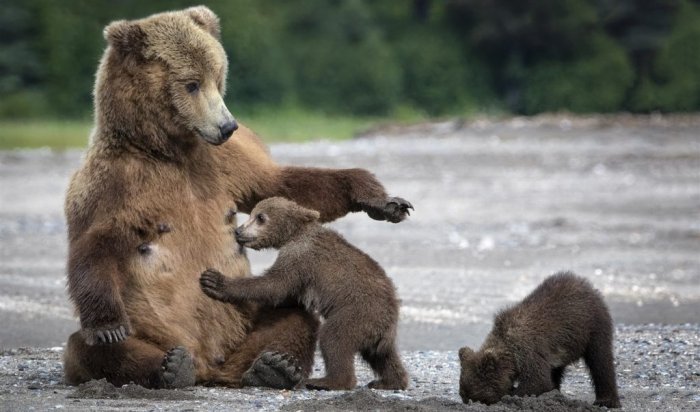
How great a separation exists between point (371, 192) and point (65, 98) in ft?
82.4

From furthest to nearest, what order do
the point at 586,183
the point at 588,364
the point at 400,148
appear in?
the point at 400,148, the point at 586,183, the point at 588,364

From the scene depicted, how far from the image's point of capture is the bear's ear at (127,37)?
22.7 feet

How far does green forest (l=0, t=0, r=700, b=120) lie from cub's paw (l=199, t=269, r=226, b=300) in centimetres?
2366

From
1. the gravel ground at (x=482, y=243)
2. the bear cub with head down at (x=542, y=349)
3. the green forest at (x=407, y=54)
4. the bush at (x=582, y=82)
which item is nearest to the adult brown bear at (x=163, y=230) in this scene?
the gravel ground at (x=482, y=243)

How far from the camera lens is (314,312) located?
23.3ft

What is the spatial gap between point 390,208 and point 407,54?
26.0 meters

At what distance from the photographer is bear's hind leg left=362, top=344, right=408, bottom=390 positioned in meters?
6.98

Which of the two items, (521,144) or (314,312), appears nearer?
(314,312)

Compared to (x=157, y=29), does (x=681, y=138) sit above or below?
above

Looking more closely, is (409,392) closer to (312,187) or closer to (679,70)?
(312,187)

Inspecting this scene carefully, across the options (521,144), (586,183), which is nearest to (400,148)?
(521,144)

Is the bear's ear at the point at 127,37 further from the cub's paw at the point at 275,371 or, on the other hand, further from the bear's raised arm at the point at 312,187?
the cub's paw at the point at 275,371

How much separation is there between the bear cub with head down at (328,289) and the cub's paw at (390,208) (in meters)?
0.27

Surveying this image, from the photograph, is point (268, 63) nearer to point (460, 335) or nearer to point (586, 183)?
point (586, 183)
